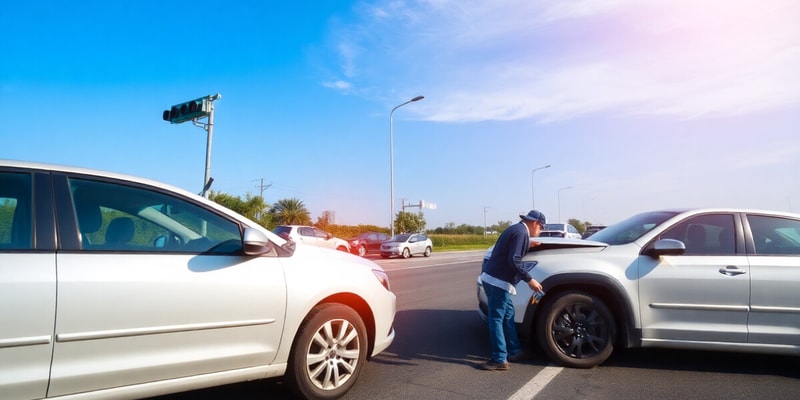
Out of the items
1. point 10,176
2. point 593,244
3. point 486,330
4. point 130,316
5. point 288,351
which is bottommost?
point 486,330

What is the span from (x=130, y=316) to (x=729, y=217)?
530 cm

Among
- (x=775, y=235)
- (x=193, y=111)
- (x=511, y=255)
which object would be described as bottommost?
(x=511, y=255)

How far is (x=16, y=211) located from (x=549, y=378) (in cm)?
419

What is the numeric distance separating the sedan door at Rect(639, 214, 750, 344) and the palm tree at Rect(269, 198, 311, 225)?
147ft

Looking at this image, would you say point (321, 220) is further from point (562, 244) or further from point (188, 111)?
point (562, 244)

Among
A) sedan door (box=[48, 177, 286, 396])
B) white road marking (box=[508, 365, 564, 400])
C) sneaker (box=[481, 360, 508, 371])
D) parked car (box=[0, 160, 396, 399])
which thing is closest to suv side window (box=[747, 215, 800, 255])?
white road marking (box=[508, 365, 564, 400])

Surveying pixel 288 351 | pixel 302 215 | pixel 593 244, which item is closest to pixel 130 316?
pixel 288 351

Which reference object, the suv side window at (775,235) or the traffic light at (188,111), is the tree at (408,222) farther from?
the suv side window at (775,235)

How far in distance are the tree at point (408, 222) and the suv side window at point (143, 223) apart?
48.0 meters

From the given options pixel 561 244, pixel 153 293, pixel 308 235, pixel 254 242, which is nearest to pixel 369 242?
pixel 308 235

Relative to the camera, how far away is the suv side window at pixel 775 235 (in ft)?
14.6

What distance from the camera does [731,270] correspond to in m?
4.33

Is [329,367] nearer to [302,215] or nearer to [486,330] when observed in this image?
[486,330]

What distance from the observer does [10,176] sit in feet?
9.08
